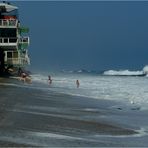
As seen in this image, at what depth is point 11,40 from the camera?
186 ft

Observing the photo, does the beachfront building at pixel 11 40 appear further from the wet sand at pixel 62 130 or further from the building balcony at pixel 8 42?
the wet sand at pixel 62 130

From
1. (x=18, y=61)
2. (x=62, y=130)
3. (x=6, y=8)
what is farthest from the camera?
(x=6, y=8)

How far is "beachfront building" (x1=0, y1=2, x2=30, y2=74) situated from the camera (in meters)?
56.3

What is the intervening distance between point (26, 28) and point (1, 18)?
2.74m

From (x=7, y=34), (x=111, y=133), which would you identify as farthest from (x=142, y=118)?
(x=7, y=34)

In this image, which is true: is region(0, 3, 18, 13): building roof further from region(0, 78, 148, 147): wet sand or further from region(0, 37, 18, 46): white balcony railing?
region(0, 78, 148, 147): wet sand

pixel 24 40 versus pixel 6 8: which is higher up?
pixel 6 8

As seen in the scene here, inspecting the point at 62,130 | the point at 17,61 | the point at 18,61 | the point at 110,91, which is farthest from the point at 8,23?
the point at 62,130

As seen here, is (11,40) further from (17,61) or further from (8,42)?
(17,61)

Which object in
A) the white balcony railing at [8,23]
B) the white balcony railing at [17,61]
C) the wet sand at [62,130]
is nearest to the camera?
the wet sand at [62,130]

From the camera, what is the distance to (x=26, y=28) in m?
60.4

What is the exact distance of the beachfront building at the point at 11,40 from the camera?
56281 mm

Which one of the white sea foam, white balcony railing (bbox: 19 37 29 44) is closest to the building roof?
white balcony railing (bbox: 19 37 29 44)

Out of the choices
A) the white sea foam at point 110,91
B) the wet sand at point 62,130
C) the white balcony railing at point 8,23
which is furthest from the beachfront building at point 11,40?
the wet sand at point 62,130
